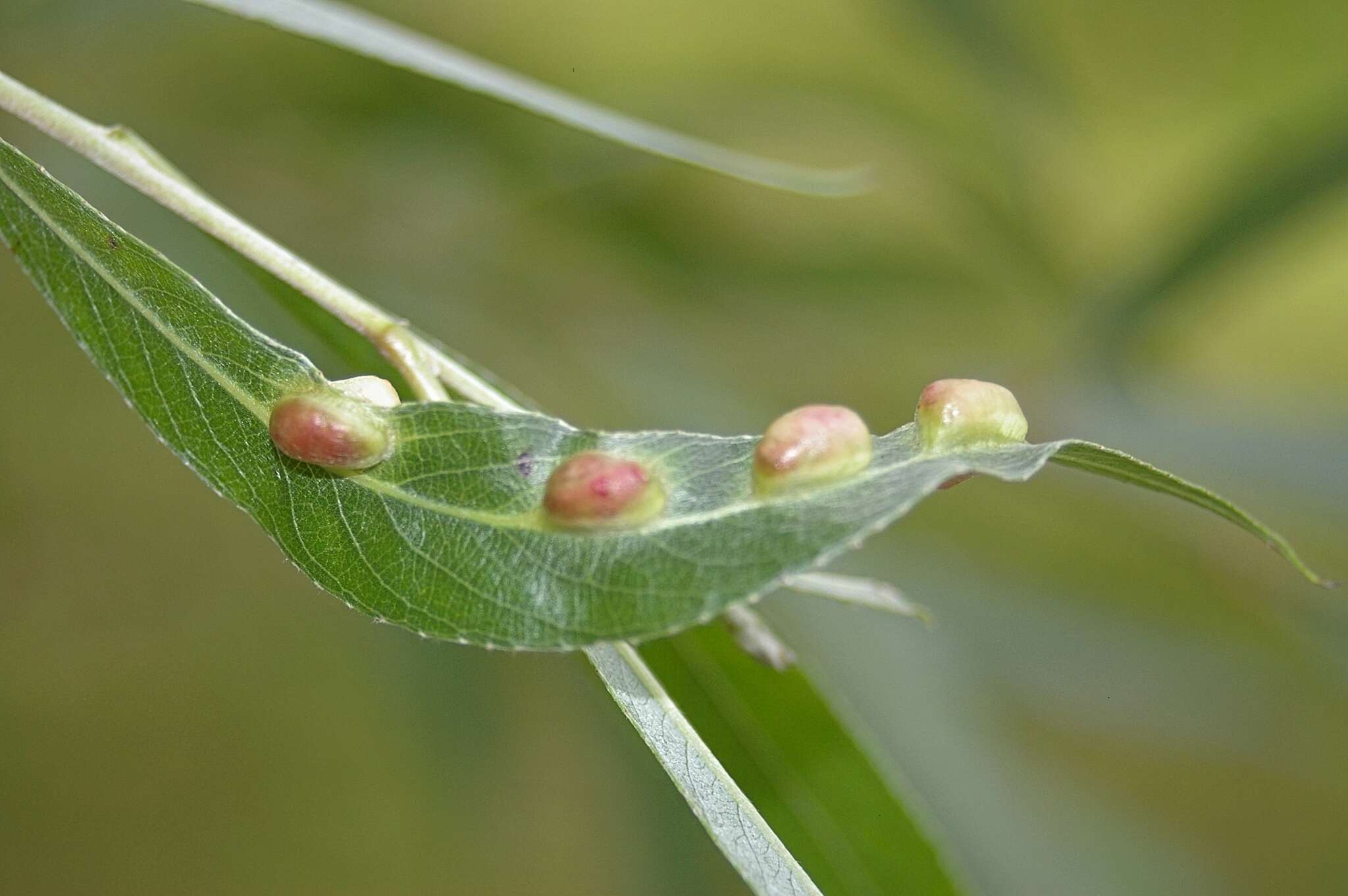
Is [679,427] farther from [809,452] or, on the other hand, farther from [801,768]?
[809,452]

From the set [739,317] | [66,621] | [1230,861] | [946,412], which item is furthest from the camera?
[1230,861]

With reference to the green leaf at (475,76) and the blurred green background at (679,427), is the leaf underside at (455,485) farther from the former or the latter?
the blurred green background at (679,427)

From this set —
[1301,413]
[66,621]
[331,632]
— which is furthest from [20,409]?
[1301,413]

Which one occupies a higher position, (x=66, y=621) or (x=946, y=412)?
(x=66, y=621)

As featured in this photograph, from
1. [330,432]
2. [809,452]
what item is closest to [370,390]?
[330,432]

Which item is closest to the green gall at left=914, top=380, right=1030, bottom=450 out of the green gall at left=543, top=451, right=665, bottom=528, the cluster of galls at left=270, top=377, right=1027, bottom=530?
the cluster of galls at left=270, top=377, right=1027, bottom=530

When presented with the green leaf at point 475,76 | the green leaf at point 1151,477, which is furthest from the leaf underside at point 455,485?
the green leaf at point 475,76

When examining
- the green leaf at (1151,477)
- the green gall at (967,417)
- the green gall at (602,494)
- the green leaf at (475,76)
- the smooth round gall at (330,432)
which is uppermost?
the green leaf at (475,76)

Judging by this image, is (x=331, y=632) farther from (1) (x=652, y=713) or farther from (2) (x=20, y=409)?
(1) (x=652, y=713)
